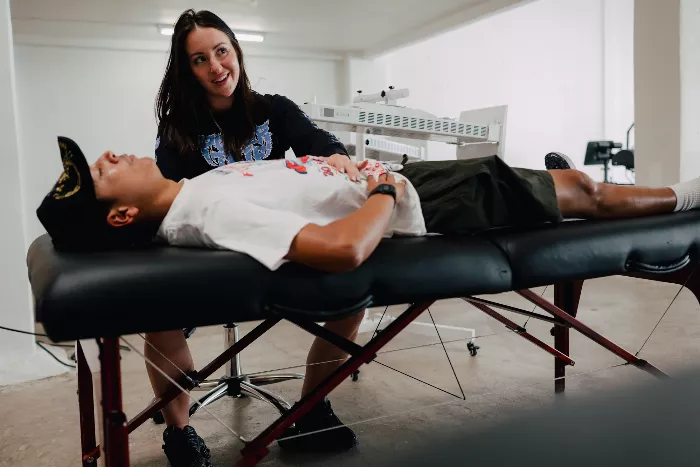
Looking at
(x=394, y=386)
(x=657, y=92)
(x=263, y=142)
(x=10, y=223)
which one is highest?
(x=657, y=92)

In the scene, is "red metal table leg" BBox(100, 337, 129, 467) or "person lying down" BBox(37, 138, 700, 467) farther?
"person lying down" BBox(37, 138, 700, 467)

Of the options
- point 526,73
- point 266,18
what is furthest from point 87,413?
point 526,73

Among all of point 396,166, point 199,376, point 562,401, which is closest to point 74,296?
point 199,376

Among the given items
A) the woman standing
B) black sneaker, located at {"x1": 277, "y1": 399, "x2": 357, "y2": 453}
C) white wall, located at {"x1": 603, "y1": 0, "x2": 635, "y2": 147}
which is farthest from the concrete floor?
white wall, located at {"x1": 603, "y1": 0, "x2": 635, "y2": 147}

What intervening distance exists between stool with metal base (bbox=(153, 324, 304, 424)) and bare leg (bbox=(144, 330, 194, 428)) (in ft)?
0.61

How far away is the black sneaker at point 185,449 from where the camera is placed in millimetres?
1385

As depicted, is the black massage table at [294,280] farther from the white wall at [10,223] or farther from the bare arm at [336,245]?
the white wall at [10,223]

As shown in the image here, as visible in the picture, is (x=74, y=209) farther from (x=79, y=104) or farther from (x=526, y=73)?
(x=526, y=73)

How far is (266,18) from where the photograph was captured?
15.8 ft

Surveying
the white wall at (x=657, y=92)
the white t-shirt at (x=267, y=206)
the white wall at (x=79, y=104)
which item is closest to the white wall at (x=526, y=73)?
the white wall at (x=79, y=104)

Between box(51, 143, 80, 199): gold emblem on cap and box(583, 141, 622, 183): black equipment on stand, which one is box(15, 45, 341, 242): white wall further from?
box(51, 143, 80, 199): gold emblem on cap

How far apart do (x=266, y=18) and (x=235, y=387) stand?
3719 mm

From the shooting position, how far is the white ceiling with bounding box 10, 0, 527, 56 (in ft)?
14.4

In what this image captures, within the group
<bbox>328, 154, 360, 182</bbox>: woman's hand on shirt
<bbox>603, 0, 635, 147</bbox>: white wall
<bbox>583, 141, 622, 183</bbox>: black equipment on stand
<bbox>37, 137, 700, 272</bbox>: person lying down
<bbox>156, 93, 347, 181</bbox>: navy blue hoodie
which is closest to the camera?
<bbox>37, 137, 700, 272</bbox>: person lying down
